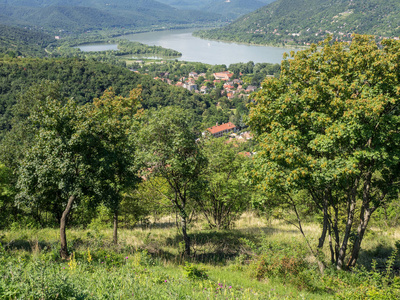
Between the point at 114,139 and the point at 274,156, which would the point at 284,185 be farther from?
the point at 114,139

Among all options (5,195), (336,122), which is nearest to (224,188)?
(336,122)

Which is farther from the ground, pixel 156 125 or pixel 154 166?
pixel 156 125

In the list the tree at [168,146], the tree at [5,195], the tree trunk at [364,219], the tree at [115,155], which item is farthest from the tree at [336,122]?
the tree at [5,195]

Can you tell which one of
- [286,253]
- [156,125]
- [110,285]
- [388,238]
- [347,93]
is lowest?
[388,238]

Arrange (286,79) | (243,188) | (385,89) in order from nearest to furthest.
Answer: (385,89), (286,79), (243,188)

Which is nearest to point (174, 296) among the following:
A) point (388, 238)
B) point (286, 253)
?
point (286, 253)

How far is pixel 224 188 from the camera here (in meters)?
12.5

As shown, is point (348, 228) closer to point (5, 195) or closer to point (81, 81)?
point (5, 195)

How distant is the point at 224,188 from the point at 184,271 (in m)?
6.47

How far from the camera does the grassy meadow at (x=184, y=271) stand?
412cm

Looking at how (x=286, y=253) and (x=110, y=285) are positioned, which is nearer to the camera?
(x=110, y=285)

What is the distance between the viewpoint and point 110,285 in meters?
4.58

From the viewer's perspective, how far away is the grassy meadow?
13.5 feet

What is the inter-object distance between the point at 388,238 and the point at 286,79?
28.6 feet
